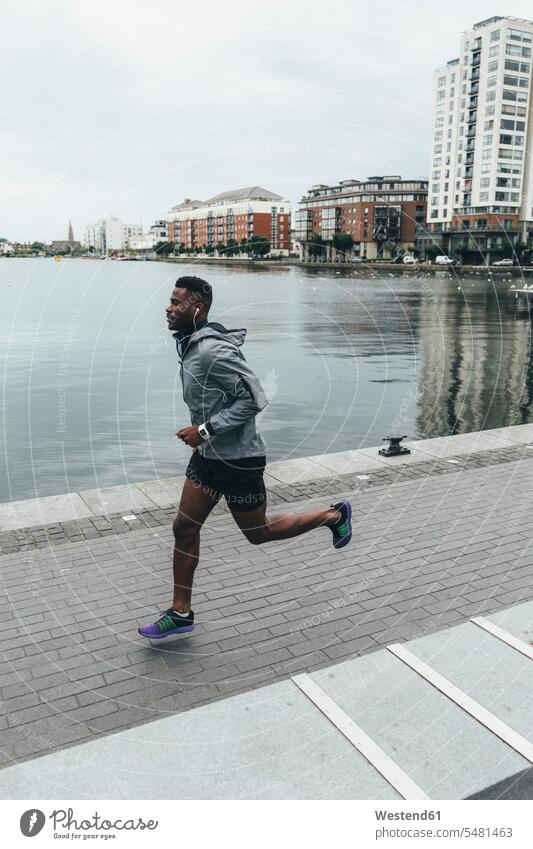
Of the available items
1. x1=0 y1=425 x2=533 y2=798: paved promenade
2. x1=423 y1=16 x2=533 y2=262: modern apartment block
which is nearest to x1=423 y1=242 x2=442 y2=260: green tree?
x1=423 y1=16 x2=533 y2=262: modern apartment block

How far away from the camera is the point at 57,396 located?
723 inches

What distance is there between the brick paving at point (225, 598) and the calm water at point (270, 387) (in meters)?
4.89

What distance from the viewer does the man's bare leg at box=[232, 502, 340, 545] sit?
15.3 ft

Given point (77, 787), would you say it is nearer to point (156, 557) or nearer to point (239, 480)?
point (239, 480)

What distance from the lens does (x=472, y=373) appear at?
21.9m

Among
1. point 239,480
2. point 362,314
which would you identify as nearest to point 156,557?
point 239,480

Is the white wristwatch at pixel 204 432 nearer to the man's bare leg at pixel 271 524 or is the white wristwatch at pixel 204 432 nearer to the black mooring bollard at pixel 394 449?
the man's bare leg at pixel 271 524

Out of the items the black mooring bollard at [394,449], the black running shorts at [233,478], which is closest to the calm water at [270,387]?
the black mooring bollard at [394,449]

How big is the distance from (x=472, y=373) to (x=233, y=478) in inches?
735

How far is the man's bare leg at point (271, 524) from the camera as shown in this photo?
4672 millimetres

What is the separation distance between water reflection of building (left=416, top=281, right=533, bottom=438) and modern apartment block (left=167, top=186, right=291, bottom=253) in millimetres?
5381

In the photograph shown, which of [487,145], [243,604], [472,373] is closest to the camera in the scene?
[243,604]
